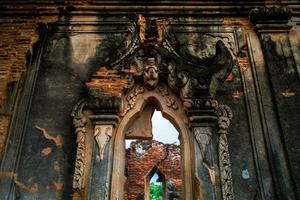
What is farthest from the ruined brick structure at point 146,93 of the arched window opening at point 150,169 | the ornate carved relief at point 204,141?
the arched window opening at point 150,169

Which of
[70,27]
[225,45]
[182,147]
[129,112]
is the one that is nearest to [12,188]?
[129,112]

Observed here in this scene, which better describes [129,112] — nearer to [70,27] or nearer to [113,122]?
[113,122]

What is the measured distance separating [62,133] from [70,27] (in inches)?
74.3

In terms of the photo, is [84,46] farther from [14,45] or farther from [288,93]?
[288,93]

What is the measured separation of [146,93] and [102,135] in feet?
3.09

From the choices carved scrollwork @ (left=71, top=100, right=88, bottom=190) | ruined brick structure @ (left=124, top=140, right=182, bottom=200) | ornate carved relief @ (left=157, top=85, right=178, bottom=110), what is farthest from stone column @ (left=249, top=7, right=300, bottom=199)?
ruined brick structure @ (left=124, top=140, right=182, bottom=200)

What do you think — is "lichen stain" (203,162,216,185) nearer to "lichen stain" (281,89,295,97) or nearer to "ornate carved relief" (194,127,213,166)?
"ornate carved relief" (194,127,213,166)

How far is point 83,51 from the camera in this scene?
5.55m

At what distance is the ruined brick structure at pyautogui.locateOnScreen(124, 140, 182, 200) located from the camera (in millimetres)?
11898

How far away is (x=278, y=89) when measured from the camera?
5.11m

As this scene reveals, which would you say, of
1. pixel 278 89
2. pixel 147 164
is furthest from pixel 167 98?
pixel 147 164

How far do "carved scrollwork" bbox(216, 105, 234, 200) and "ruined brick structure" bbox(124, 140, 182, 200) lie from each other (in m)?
7.29

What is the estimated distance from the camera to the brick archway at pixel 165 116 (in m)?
4.47

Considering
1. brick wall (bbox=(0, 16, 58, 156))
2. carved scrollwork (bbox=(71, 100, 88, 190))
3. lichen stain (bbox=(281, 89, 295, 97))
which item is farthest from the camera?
brick wall (bbox=(0, 16, 58, 156))
